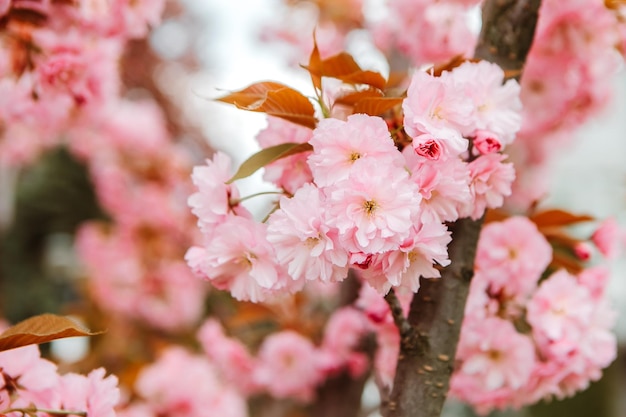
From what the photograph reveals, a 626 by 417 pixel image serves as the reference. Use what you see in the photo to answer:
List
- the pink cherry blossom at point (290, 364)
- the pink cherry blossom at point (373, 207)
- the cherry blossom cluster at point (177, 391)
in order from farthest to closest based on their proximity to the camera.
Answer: the pink cherry blossom at point (290, 364) → the cherry blossom cluster at point (177, 391) → the pink cherry blossom at point (373, 207)

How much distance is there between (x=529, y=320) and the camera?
1.13m

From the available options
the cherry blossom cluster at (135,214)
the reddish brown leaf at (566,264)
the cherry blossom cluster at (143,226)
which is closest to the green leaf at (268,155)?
the reddish brown leaf at (566,264)

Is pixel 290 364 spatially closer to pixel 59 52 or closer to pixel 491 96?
pixel 59 52

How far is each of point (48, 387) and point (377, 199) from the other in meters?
0.51

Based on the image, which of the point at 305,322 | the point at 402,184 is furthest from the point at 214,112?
the point at 402,184

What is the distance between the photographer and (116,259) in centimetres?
353

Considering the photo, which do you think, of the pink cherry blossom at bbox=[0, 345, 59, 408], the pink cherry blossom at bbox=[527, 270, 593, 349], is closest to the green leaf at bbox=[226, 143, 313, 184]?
the pink cherry blossom at bbox=[0, 345, 59, 408]

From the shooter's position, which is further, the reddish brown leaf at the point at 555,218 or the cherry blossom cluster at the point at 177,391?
the cherry blossom cluster at the point at 177,391

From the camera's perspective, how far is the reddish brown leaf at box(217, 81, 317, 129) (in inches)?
33.2

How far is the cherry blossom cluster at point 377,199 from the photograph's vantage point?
28.7 inches

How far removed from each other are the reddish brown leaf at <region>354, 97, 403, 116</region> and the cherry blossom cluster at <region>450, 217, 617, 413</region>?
390 millimetres

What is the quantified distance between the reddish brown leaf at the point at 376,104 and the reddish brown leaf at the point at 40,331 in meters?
0.41

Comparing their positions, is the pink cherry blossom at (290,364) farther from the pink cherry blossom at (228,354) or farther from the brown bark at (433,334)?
the brown bark at (433,334)

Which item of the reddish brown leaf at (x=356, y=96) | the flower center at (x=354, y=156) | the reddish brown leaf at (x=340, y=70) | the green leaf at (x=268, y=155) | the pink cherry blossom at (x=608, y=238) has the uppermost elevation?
the reddish brown leaf at (x=340, y=70)
